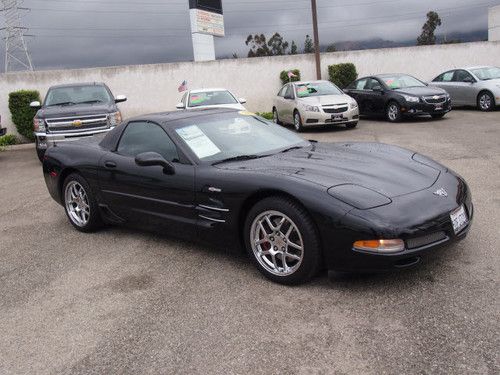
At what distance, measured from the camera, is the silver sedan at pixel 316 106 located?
13445 mm

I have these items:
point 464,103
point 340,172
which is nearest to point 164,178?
point 340,172

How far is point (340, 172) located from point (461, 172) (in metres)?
4.14

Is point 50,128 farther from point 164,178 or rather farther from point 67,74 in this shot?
point 67,74

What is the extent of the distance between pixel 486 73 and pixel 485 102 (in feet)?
3.65

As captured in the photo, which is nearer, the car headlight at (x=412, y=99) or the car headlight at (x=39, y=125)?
the car headlight at (x=39, y=125)

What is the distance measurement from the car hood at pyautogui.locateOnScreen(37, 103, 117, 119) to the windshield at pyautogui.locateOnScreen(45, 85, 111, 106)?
47 cm

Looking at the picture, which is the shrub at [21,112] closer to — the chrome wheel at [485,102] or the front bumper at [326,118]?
the front bumper at [326,118]

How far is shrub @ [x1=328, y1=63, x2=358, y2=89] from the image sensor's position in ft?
68.5

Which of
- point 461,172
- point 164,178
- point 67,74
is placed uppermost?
point 67,74

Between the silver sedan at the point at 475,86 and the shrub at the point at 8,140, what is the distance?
551 inches

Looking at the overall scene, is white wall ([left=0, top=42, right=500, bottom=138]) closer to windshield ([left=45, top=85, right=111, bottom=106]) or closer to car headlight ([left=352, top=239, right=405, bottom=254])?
windshield ([left=45, top=85, right=111, bottom=106])

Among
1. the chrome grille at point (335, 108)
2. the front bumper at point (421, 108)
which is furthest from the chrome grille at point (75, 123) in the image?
the front bumper at point (421, 108)

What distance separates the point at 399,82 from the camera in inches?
592

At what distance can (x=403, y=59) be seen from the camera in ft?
71.2
